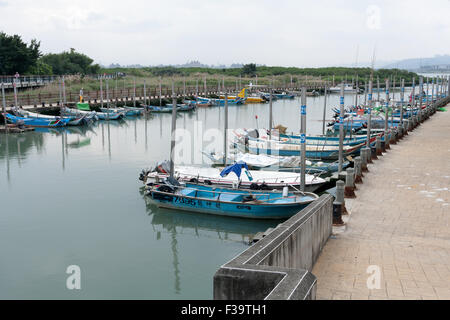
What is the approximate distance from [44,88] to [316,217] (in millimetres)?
64143

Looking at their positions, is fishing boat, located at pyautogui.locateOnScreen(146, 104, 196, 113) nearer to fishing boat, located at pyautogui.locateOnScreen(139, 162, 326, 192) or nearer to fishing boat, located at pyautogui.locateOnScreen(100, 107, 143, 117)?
fishing boat, located at pyautogui.locateOnScreen(100, 107, 143, 117)

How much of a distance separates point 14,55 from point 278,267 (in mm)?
72680

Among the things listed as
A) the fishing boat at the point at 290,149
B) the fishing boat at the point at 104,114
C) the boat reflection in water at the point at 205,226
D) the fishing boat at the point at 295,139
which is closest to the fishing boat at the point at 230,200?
the boat reflection in water at the point at 205,226

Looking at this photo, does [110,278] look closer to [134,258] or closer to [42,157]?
[134,258]

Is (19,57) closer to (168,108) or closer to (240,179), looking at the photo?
(168,108)

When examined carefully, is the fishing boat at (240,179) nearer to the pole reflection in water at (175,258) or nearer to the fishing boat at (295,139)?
the pole reflection in water at (175,258)

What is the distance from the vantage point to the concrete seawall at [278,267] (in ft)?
17.1

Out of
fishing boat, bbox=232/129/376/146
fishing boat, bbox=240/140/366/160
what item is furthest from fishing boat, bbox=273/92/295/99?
fishing boat, bbox=240/140/366/160

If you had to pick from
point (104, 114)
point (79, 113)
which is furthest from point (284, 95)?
point (79, 113)

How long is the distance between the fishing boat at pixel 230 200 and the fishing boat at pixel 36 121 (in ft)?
102

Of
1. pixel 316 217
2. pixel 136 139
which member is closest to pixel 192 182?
pixel 316 217

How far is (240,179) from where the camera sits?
2064cm

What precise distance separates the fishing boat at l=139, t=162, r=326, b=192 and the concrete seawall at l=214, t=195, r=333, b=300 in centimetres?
1111

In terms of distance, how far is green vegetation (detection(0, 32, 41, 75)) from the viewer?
6869 centimetres
